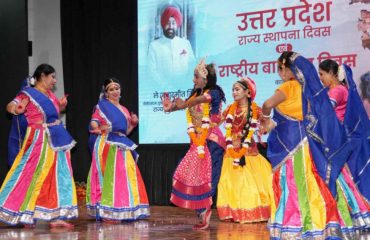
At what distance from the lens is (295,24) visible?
753 centimetres

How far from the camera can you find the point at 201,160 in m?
5.87

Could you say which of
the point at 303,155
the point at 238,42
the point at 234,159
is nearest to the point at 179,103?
the point at 234,159

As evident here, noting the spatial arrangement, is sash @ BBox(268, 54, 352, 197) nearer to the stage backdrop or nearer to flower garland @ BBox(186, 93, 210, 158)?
flower garland @ BBox(186, 93, 210, 158)

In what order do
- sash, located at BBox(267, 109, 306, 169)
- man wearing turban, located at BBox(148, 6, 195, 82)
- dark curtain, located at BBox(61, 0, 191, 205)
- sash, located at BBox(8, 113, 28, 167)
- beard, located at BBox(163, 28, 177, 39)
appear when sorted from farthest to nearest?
dark curtain, located at BBox(61, 0, 191, 205)
beard, located at BBox(163, 28, 177, 39)
man wearing turban, located at BBox(148, 6, 195, 82)
sash, located at BBox(8, 113, 28, 167)
sash, located at BBox(267, 109, 306, 169)

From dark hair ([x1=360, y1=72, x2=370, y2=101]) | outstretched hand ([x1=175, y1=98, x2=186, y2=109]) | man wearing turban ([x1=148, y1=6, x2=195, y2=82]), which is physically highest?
man wearing turban ([x1=148, y1=6, x2=195, y2=82])

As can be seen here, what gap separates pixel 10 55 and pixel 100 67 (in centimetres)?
133

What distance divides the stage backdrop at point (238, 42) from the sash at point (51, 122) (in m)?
2.32

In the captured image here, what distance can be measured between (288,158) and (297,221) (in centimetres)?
39

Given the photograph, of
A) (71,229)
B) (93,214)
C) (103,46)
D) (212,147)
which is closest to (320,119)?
(212,147)

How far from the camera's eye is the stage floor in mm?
5500

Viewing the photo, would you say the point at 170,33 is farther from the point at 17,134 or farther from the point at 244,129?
the point at 17,134

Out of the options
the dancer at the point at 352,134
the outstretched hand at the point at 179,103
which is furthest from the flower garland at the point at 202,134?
the dancer at the point at 352,134

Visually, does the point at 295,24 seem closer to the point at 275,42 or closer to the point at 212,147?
the point at 275,42

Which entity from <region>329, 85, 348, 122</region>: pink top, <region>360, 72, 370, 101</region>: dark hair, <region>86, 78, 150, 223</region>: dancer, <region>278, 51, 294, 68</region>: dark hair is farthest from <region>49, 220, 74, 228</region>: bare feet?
<region>360, 72, 370, 101</region>: dark hair
